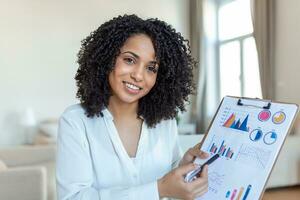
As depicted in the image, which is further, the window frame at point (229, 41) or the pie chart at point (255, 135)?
the window frame at point (229, 41)

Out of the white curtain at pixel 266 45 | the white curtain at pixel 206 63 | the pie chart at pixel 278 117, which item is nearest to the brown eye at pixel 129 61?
the pie chart at pixel 278 117

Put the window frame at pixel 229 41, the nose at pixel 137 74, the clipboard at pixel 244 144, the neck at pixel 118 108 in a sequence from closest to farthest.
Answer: the clipboard at pixel 244 144 → the nose at pixel 137 74 → the neck at pixel 118 108 → the window frame at pixel 229 41

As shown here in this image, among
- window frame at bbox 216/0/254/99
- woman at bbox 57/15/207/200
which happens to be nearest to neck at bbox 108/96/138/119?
woman at bbox 57/15/207/200

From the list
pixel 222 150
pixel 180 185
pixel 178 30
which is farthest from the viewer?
pixel 178 30

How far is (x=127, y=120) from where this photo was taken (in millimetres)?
1148

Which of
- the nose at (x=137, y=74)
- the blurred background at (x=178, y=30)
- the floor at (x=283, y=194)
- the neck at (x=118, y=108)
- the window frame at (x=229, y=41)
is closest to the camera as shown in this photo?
the nose at (x=137, y=74)

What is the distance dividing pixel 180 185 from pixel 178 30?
16.4ft

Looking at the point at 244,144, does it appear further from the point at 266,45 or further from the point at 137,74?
the point at 266,45

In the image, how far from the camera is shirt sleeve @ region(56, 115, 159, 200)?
3.05ft

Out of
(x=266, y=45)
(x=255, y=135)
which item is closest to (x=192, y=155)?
(x=255, y=135)

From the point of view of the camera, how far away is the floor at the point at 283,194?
3.49 metres

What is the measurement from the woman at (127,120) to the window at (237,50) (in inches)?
160

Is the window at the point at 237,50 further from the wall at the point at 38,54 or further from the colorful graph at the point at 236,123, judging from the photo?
the colorful graph at the point at 236,123

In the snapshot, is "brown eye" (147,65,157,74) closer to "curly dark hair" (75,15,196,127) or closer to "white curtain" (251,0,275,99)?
"curly dark hair" (75,15,196,127)
